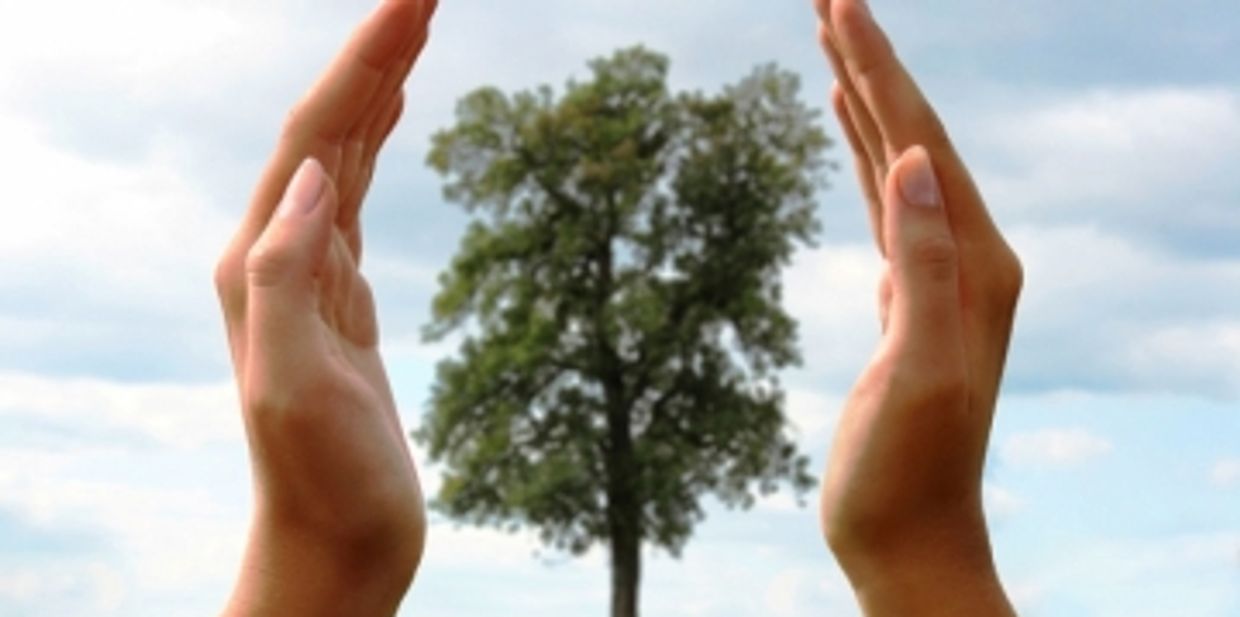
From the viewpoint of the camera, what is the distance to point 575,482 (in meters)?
27.7

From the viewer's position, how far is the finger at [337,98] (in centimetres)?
425

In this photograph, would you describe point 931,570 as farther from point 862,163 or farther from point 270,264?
point 270,264

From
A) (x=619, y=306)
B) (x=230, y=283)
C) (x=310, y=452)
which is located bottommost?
(x=310, y=452)

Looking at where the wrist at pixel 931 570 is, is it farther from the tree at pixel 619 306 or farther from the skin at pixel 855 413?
the tree at pixel 619 306

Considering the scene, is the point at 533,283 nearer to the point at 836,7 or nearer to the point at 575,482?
the point at 575,482

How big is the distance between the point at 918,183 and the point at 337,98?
64.1 inches

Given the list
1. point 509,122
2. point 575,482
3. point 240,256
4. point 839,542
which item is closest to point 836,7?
point 839,542

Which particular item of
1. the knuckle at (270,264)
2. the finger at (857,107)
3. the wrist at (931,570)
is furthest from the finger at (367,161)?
the wrist at (931,570)

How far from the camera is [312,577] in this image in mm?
3838

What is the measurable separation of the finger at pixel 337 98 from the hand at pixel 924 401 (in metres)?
1.24

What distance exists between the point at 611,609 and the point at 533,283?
6.25 meters

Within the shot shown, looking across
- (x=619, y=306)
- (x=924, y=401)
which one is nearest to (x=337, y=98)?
(x=924, y=401)

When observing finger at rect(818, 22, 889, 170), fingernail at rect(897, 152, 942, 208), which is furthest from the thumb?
finger at rect(818, 22, 889, 170)

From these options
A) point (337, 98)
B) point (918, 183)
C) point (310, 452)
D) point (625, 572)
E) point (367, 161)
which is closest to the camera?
point (310, 452)
